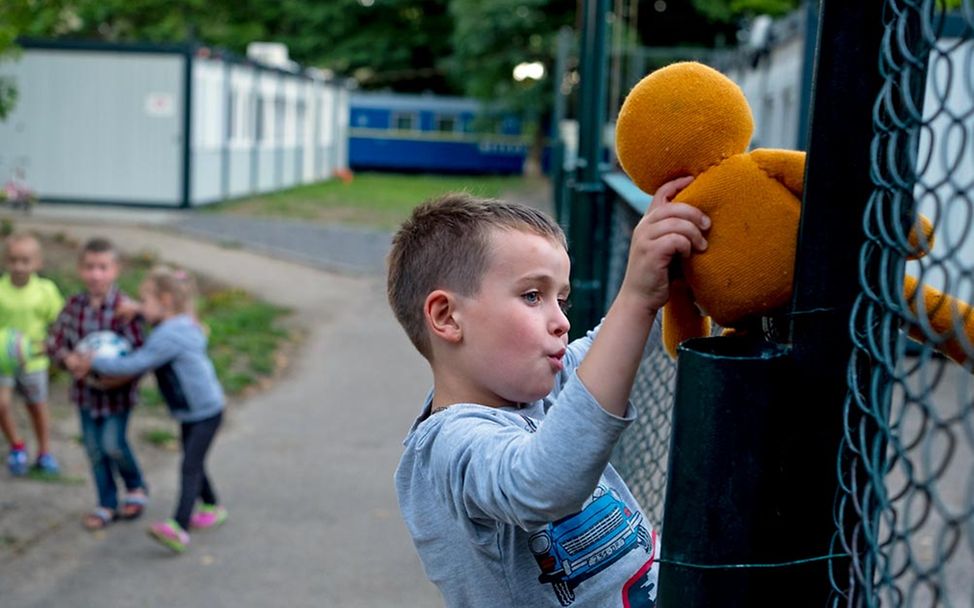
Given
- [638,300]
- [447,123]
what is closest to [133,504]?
[638,300]

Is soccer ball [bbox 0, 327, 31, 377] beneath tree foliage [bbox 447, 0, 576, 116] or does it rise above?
beneath

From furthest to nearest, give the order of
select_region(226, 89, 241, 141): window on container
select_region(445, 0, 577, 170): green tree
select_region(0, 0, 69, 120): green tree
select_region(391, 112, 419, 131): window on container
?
select_region(391, 112, 419, 131): window on container < select_region(445, 0, 577, 170): green tree < select_region(226, 89, 241, 141): window on container < select_region(0, 0, 69, 120): green tree

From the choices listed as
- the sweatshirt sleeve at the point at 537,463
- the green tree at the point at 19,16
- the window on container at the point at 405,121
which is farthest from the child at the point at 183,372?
the window on container at the point at 405,121

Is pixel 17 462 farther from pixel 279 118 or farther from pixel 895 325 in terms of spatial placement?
pixel 279 118

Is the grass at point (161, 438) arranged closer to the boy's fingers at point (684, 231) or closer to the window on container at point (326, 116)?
the boy's fingers at point (684, 231)

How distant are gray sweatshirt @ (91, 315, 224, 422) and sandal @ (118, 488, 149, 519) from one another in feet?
1.49

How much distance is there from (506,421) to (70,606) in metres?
3.63

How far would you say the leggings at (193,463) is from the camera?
227 inches

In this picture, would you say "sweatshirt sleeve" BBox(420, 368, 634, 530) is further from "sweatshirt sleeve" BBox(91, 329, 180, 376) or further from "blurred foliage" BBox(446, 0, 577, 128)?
"blurred foliage" BBox(446, 0, 577, 128)

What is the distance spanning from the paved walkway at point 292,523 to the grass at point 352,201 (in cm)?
890

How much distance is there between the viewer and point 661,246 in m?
1.47

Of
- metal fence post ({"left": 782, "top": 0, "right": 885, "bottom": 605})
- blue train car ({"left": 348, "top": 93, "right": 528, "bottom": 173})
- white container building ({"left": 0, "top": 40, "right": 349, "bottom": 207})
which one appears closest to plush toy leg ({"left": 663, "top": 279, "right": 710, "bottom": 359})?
metal fence post ({"left": 782, "top": 0, "right": 885, "bottom": 605})

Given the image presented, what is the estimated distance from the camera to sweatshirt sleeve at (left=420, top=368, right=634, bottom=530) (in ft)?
4.86

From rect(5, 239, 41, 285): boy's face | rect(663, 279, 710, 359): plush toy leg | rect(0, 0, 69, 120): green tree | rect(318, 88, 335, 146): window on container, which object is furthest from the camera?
rect(318, 88, 335, 146): window on container
